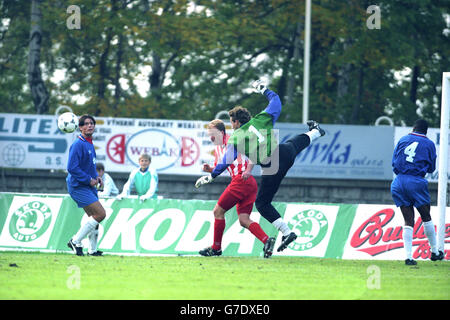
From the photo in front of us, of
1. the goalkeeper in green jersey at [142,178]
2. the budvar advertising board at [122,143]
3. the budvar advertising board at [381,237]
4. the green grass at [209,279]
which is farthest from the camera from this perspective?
the budvar advertising board at [122,143]

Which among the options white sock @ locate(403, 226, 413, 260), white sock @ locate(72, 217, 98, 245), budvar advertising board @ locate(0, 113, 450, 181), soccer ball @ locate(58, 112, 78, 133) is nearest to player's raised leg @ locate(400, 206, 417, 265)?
white sock @ locate(403, 226, 413, 260)

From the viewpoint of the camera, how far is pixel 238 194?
12039mm

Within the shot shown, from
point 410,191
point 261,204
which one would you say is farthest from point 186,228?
point 410,191

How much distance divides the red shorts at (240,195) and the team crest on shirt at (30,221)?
364 centimetres

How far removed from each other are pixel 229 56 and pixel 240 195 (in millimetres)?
18535

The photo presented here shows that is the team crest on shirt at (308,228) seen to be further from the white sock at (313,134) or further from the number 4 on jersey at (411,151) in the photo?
the number 4 on jersey at (411,151)

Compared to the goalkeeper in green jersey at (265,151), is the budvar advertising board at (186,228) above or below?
below

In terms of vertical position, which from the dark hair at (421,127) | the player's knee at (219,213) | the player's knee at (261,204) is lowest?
the player's knee at (219,213)

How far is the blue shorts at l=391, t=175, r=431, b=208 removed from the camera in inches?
464

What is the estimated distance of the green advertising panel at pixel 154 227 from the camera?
13844 millimetres

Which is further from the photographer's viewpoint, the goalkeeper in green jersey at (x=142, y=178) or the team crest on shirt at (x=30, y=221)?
the goalkeeper in green jersey at (x=142, y=178)

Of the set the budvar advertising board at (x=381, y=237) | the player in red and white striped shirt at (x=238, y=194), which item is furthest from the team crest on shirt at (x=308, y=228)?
the player in red and white striped shirt at (x=238, y=194)
